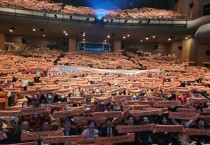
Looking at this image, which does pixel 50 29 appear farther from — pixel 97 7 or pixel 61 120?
pixel 61 120

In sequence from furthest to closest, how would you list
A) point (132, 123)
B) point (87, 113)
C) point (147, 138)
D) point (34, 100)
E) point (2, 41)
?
point (2, 41) < point (34, 100) < point (87, 113) < point (132, 123) < point (147, 138)

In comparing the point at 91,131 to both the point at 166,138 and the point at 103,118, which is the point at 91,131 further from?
the point at 166,138

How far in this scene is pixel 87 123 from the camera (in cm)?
648

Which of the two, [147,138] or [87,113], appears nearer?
Result: [147,138]

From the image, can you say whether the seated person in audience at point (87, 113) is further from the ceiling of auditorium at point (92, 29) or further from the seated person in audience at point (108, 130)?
the ceiling of auditorium at point (92, 29)

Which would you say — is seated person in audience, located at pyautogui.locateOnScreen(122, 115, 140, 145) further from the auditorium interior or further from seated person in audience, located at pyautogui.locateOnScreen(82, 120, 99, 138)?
seated person in audience, located at pyautogui.locateOnScreen(82, 120, 99, 138)

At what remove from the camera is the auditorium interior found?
20.1 ft

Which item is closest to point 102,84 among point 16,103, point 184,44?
point 16,103

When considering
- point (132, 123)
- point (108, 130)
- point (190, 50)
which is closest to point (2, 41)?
point (190, 50)

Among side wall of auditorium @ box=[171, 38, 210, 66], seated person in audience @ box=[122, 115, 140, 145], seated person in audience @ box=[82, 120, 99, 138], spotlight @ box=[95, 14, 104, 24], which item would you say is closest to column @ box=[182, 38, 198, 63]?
side wall of auditorium @ box=[171, 38, 210, 66]

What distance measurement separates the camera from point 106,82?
12.2 m

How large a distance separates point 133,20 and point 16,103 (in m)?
20.0

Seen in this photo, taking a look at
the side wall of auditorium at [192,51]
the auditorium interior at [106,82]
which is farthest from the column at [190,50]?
the auditorium interior at [106,82]

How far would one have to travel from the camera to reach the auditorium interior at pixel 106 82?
6133 mm
